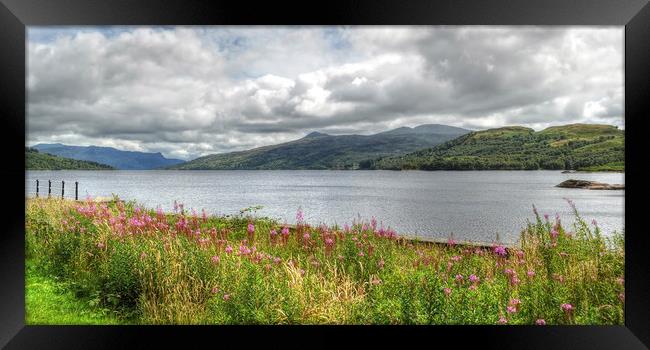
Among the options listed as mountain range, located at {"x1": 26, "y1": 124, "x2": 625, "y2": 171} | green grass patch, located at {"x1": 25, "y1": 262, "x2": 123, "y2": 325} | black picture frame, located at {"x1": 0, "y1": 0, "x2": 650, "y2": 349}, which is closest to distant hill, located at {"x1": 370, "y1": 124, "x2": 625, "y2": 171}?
mountain range, located at {"x1": 26, "y1": 124, "x2": 625, "y2": 171}

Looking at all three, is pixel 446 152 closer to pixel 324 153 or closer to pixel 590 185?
pixel 590 185

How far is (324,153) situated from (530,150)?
4350 centimetres

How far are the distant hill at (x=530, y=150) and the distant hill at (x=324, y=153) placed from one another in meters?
17.1

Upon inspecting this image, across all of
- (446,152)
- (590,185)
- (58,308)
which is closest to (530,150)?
(446,152)

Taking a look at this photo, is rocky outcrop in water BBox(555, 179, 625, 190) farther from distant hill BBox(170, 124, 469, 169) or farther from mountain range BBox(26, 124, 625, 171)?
distant hill BBox(170, 124, 469, 169)

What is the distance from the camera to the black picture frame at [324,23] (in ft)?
11.6

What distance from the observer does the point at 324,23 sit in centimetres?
373

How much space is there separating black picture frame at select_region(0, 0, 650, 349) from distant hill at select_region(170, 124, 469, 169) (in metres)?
78.0

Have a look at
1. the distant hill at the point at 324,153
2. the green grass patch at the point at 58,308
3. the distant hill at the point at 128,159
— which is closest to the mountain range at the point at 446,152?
the distant hill at the point at 324,153

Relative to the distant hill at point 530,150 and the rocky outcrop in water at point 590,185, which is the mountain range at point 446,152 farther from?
the rocky outcrop in water at point 590,185

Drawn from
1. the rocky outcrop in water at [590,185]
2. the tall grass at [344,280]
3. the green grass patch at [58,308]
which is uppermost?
the rocky outcrop in water at [590,185]

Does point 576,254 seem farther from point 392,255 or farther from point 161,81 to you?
point 161,81

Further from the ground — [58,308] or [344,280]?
[344,280]

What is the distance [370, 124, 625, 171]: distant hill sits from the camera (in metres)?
50.3
